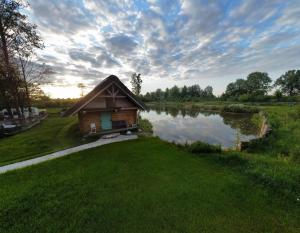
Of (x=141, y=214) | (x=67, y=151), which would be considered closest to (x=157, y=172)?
(x=141, y=214)

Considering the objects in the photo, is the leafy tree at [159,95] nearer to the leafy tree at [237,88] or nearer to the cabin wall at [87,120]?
the leafy tree at [237,88]

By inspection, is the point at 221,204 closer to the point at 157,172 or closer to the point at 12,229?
the point at 157,172

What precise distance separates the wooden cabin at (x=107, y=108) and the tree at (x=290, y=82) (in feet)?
231

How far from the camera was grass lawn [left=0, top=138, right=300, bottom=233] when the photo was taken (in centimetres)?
301

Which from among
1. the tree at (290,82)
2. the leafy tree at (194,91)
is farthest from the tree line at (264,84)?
the leafy tree at (194,91)

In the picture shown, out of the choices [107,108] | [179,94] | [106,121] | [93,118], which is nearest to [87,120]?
[93,118]

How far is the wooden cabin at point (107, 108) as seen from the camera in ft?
33.2

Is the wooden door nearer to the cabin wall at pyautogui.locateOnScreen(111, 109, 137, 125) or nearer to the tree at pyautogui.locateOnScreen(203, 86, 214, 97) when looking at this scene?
the cabin wall at pyautogui.locateOnScreen(111, 109, 137, 125)

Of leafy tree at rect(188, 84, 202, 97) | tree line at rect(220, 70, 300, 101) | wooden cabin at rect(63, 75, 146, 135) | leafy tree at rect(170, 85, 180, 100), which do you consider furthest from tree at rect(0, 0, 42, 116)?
leafy tree at rect(188, 84, 202, 97)

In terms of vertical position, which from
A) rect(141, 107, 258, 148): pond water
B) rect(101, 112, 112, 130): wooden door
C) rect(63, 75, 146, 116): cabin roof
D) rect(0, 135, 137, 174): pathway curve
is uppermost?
rect(63, 75, 146, 116): cabin roof

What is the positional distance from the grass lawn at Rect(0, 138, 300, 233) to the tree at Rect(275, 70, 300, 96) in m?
72.4

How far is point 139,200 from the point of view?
12.3ft

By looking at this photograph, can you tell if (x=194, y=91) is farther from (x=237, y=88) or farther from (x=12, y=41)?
(x=12, y=41)

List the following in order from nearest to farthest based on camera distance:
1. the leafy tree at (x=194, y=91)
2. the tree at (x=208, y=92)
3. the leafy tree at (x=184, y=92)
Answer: the tree at (x=208, y=92) < the leafy tree at (x=194, y=91) < the leafy tree at (x=184, y=92)
